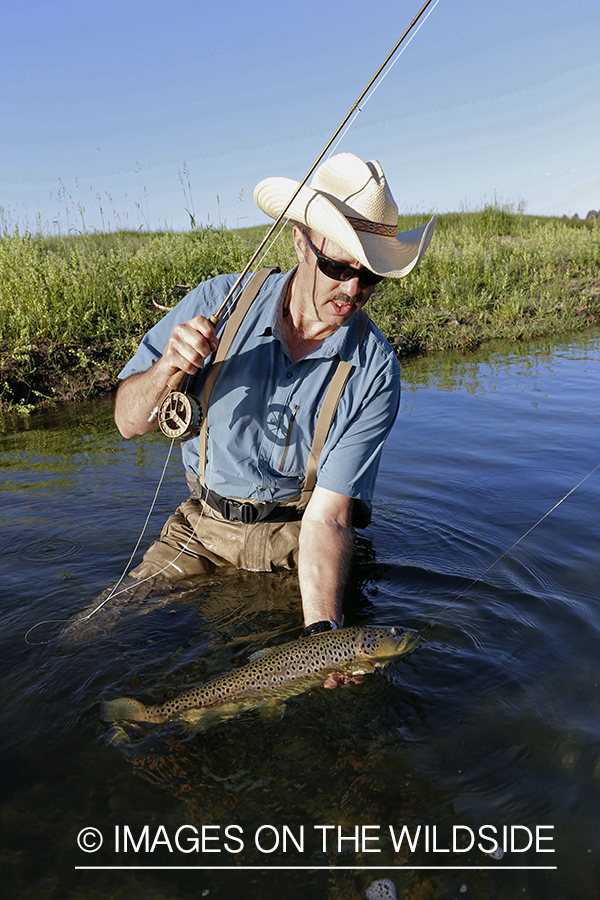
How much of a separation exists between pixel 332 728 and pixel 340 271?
2.19 meters

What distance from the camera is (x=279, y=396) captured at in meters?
3.61

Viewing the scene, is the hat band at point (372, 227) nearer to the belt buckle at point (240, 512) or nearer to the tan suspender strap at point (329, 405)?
the tan suspender strap at point (329, 405)

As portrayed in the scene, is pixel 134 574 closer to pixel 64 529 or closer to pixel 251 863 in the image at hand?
pixel 64 529

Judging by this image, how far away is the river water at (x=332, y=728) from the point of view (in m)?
2.23

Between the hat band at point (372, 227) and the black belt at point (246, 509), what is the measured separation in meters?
1.62

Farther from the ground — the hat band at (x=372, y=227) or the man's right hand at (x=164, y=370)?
the hat band at (x=372, y=227)

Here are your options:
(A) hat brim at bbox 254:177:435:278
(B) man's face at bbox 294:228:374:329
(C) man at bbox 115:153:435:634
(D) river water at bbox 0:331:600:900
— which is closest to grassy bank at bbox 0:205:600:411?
(D) river water at bbox 0:331:600:900

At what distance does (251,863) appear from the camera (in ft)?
7.32

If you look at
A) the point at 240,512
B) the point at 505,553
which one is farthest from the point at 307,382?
the point at 505,553

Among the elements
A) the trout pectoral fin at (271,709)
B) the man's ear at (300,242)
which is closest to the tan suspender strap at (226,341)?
the man's ear at (300,242)

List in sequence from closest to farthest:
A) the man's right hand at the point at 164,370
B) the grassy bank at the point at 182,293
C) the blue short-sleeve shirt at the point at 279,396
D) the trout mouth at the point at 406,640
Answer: the man's right hand at the point at 164,370, the trout mouth at the point at 406,640, the blue short-sleeve shirt at the point at 279,396, the grassy bank at the point at 182,293

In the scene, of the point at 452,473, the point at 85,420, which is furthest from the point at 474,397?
the point at 85,420

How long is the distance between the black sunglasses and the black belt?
1366 millimetres

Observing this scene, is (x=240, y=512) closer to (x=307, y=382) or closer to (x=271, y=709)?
(x=307, y=382)
